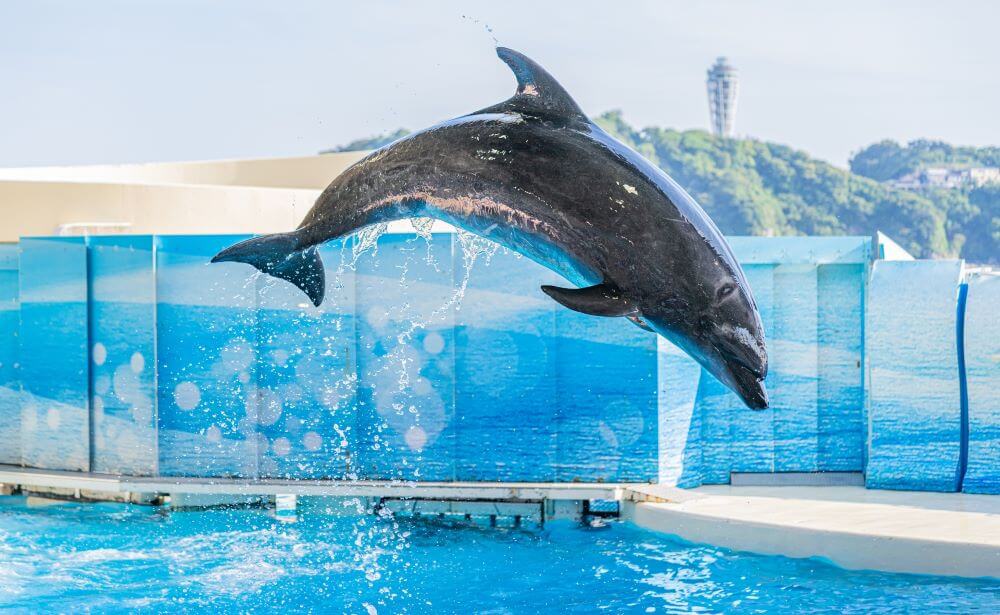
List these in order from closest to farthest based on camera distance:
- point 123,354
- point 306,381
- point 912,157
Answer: point 306,381 → point 123,354 → point 912,157

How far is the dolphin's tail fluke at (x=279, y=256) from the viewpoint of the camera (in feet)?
15.6

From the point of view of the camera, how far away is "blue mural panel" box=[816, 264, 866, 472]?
31.8 feet

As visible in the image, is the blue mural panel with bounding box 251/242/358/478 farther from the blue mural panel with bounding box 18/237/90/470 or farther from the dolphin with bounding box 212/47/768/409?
the dolphin with bounding box 212/47/768/409

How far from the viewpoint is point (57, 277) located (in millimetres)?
10180

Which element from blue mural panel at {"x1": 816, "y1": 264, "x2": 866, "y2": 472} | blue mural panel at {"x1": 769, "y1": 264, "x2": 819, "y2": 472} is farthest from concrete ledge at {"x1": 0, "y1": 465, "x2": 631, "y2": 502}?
blue mural panel at {"x1": 816, "y1": 264, "x2": 866, "y2": 472}

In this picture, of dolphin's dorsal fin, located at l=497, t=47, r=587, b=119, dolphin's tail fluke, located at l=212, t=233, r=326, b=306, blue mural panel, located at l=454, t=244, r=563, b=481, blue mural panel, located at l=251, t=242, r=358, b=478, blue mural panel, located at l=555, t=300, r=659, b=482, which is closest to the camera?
dolphin's dorsal fin, located at l=497, t=47, r=587, b=119

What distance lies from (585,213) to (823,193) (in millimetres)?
62340

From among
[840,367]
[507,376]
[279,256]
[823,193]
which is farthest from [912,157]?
[279,256]

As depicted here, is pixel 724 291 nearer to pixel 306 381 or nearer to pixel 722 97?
pixel 306 381

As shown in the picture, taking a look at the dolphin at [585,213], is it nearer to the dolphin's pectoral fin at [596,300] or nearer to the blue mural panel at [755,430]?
the dolphin's pectoral fin at [596,300]

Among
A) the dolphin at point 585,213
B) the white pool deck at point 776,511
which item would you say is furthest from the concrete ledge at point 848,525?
the dolphin at point 585,213

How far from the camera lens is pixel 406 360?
945 centimetres

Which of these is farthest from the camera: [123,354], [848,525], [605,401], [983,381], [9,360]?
[9,360]

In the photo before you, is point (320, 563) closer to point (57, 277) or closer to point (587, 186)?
point (57, 277)
